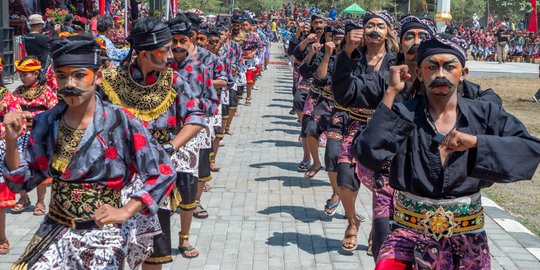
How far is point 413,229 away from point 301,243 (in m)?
3.73

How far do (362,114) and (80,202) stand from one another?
3.40 meters

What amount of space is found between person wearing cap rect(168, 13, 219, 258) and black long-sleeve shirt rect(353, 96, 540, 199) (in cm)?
283

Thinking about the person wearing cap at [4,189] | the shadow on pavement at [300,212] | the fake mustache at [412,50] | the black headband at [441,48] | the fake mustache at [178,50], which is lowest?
the shadow on pavement at [300,212]

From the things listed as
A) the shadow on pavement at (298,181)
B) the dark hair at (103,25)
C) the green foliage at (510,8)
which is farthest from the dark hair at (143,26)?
the green foliage at (510,8)

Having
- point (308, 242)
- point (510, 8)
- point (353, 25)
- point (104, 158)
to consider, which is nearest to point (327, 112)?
point (308, 242)

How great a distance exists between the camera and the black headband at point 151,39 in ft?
19.2

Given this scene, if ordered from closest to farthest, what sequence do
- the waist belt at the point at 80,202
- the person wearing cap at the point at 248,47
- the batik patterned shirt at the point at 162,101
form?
1. the waist belt at the point at 80,202
2. the batik patterned shirt at the point at 162,101
3. the person wearing cap at the point at 248,47

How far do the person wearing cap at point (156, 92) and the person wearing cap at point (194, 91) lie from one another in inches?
39.9

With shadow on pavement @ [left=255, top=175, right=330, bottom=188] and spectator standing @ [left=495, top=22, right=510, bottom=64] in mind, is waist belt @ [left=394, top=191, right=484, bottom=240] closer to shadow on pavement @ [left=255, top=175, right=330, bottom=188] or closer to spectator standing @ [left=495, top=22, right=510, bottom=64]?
shadow on pavement @ [left=255, top=175, right=330, bottom=188]

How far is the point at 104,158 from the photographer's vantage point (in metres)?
4.49

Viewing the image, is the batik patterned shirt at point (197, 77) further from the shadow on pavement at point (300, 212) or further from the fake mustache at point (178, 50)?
the shadow on pavement at point (300, 212)

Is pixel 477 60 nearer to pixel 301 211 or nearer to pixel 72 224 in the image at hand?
pixel 301 211

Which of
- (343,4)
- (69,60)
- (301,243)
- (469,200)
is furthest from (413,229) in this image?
(343,4)

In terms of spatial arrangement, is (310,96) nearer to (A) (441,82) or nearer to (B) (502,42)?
(A) (441,82)
